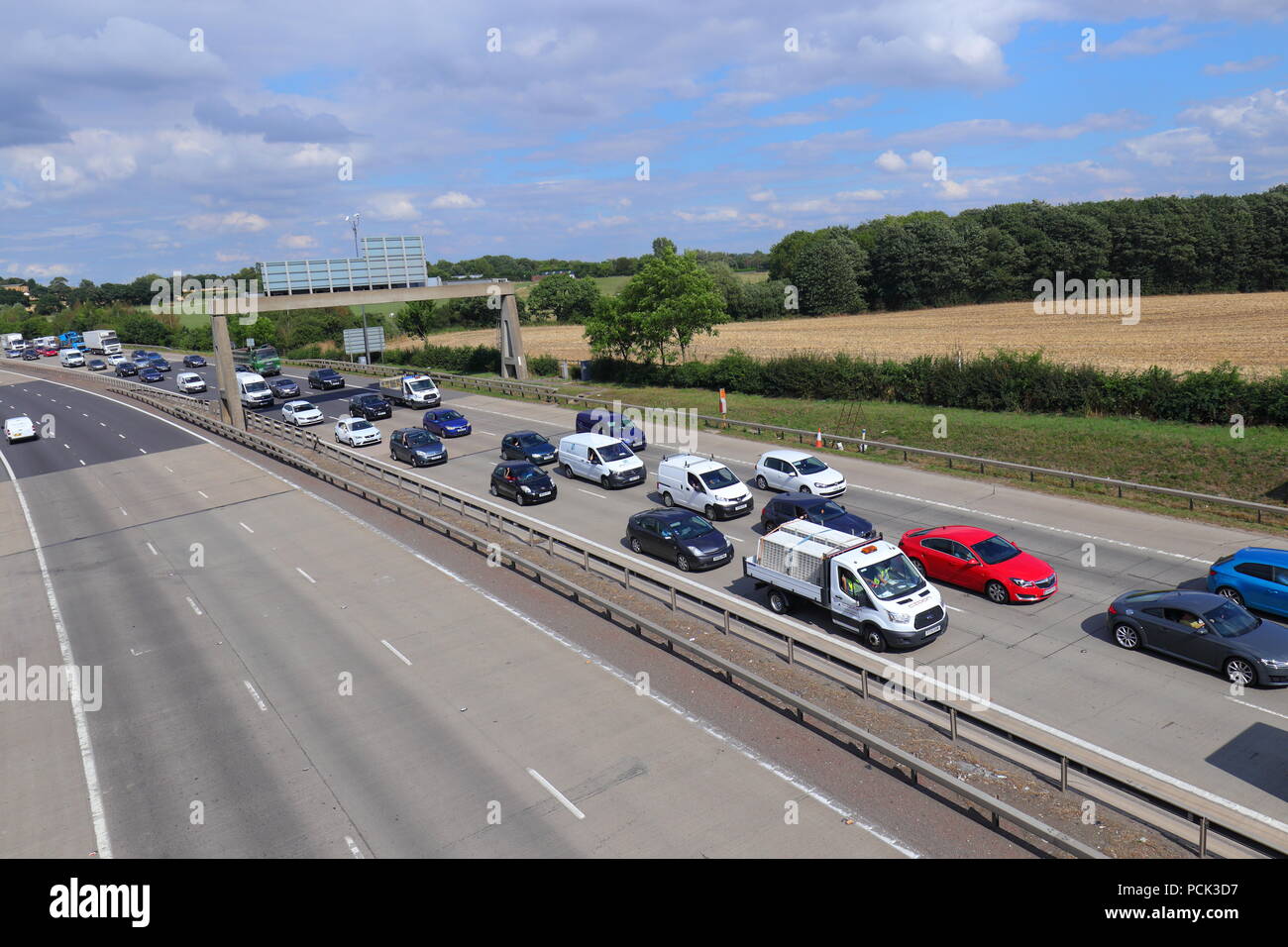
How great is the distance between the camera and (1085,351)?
185ft

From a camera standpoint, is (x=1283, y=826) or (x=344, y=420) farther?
(x=344, y=420)

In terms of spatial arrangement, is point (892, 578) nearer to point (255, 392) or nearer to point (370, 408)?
point (370, 408)

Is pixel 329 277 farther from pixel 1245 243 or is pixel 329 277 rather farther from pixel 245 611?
pixel 1245 243

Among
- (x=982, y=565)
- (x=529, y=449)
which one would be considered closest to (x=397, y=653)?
(x=982, y=565)

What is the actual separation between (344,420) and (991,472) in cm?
2916

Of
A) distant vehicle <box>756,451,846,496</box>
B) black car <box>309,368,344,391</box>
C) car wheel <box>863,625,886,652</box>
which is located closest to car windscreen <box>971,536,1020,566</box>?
car wheel <box>863,625,886,652</box>

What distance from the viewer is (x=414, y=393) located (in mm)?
49156

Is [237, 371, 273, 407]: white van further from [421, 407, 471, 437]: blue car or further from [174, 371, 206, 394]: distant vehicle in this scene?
[421, 407, 471, 437]: blue car

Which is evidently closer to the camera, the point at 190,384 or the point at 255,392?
the point at 255,392

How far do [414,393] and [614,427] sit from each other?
17.9 metres

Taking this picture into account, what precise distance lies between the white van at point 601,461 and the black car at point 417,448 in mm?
6183

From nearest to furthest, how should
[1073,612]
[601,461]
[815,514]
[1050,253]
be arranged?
[1073,612] < [815,514] < [601,461] < [1050,253]

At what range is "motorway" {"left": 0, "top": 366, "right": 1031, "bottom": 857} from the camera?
426 inches
